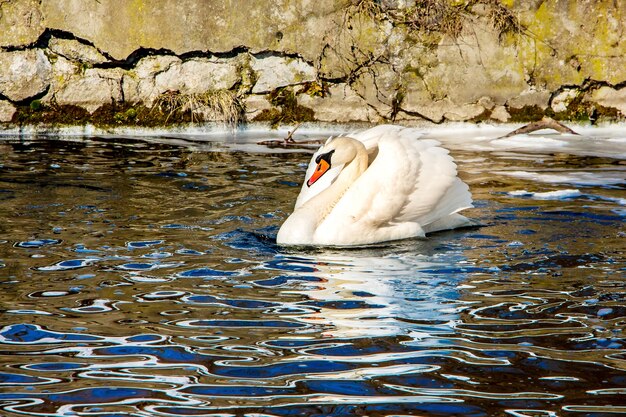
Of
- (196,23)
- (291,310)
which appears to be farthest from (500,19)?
(291,310)

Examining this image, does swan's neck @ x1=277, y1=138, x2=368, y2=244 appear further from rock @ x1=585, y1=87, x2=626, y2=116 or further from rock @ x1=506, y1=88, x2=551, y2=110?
rock @ x1=585, y1=87, x2=626, y2=116

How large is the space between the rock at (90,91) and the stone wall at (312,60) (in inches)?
0.5

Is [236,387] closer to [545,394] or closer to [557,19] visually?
[545,394]

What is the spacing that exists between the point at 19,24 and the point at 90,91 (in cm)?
117

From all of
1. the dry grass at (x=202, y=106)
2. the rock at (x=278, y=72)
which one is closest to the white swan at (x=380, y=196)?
the dry grass at (x=202, y=106)

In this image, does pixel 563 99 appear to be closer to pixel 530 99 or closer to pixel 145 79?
pixel 530 99

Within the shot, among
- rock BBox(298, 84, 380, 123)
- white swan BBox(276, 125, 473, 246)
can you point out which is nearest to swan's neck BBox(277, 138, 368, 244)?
white swan BBox(276, 125, 473, 246)

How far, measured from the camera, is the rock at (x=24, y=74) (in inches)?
426

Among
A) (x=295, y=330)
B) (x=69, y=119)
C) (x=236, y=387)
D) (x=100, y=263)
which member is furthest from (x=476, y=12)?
(x=236, y=387)

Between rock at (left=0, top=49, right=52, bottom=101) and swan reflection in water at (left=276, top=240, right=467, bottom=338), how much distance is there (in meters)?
6.43

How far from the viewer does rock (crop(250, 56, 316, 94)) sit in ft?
36.2

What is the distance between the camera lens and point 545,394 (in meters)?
3.19

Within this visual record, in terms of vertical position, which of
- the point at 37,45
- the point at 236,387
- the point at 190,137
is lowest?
the point at 236,387

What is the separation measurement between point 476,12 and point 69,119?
501 centimetres
